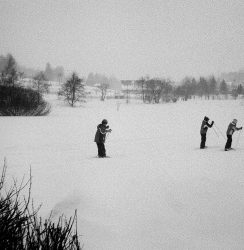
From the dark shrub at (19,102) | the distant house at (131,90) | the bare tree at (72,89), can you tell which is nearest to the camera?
the dark shrub at (19,102)

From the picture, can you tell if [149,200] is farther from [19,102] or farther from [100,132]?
[19,102]

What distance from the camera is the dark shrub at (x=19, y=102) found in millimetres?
24375

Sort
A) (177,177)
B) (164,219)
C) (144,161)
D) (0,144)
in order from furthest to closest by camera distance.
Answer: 1. (0,144)
2. (144,161)
3. (177,177)
4. (164,219)

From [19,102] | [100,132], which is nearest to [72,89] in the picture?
[19,102]

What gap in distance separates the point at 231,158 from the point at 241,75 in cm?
20666

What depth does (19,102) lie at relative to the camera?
82.4 ft

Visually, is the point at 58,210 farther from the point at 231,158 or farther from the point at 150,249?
the point at 231,158

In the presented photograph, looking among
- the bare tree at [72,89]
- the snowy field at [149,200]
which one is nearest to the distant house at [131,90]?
the bare tree at [72,89]

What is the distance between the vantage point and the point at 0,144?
12.0 m

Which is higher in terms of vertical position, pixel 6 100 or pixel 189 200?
pixel 6 100

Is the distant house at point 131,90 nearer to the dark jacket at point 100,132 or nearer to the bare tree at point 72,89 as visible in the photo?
the bare tree at point 72,89

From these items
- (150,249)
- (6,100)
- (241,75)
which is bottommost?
(150,249)

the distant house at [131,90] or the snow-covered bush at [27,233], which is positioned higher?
the distant house at [131,90]

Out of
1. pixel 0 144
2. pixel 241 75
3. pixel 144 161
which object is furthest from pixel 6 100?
pixel 241 75
